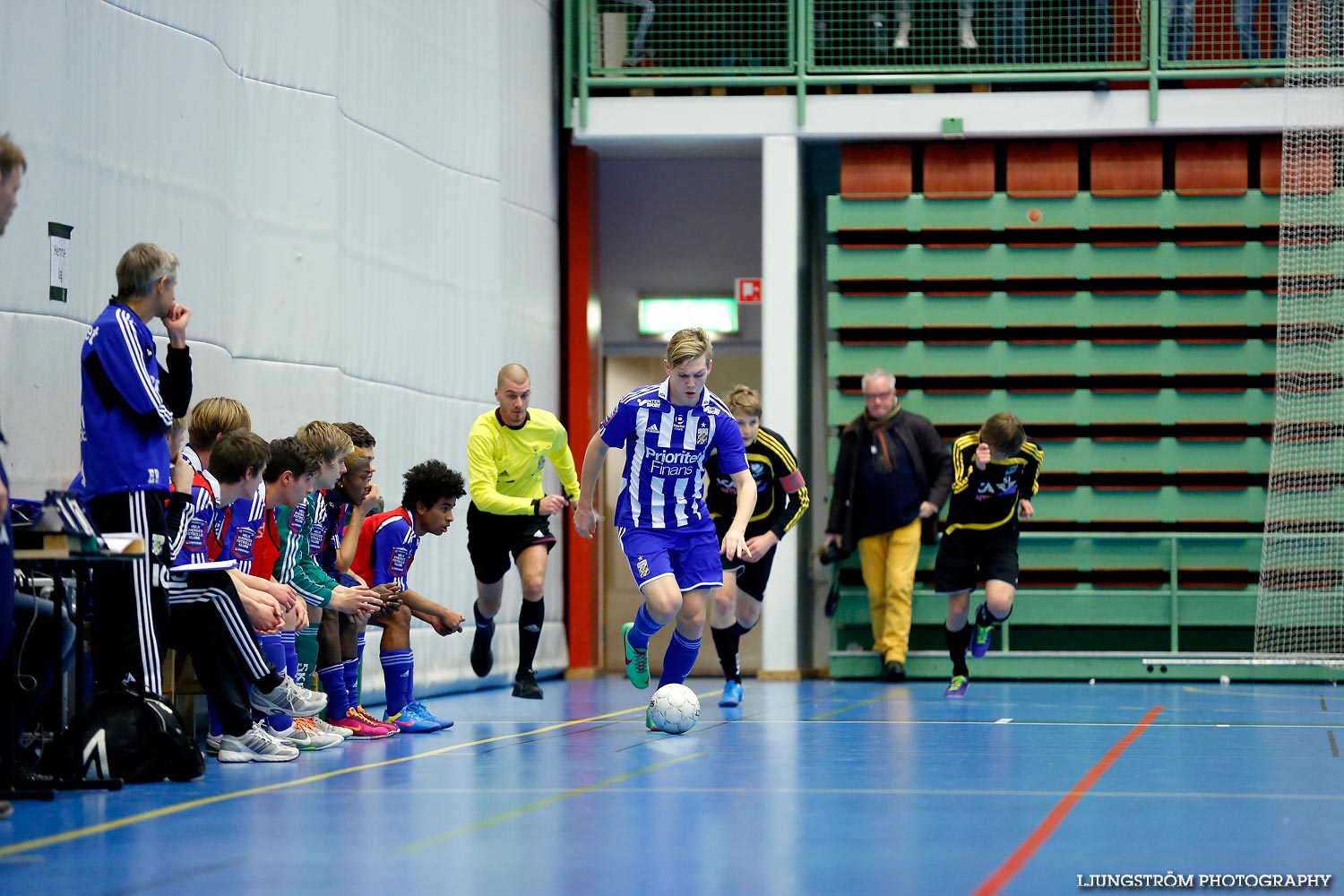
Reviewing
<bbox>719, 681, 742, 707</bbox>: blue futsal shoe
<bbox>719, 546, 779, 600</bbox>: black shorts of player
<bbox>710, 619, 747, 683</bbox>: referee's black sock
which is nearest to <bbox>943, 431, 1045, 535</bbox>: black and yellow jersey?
<bbox>719, 546, 779, 600</bbox>: black shorts of player

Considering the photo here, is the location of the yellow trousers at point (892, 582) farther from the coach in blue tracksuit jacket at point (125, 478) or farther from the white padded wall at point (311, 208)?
the coach in blue tracksuit jacket at point (125, 478)

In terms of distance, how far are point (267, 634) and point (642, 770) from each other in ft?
6.25

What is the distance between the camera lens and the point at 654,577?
8.48 m

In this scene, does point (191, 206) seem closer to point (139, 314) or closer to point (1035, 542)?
point (139, 314)

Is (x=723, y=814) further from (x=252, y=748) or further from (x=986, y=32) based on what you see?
(x=986, y=32)

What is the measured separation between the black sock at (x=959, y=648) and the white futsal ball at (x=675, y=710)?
419cm

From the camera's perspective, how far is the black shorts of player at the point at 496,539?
10.7 m

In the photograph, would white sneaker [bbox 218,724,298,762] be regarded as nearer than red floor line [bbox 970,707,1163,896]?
No

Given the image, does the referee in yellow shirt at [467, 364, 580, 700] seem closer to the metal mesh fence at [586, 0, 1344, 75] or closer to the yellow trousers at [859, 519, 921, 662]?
the yellow trousers at [859, 519, 921, 662]

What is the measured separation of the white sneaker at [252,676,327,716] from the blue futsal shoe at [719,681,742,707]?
3296mm

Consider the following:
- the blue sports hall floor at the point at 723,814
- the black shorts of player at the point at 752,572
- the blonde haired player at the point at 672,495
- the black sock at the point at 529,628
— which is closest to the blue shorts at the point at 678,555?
the blonde haired player at the point at 672,495

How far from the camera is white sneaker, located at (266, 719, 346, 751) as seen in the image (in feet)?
25.2

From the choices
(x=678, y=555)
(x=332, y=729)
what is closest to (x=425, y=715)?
Result: (x=332, y=729)

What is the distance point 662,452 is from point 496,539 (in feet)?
8.19
